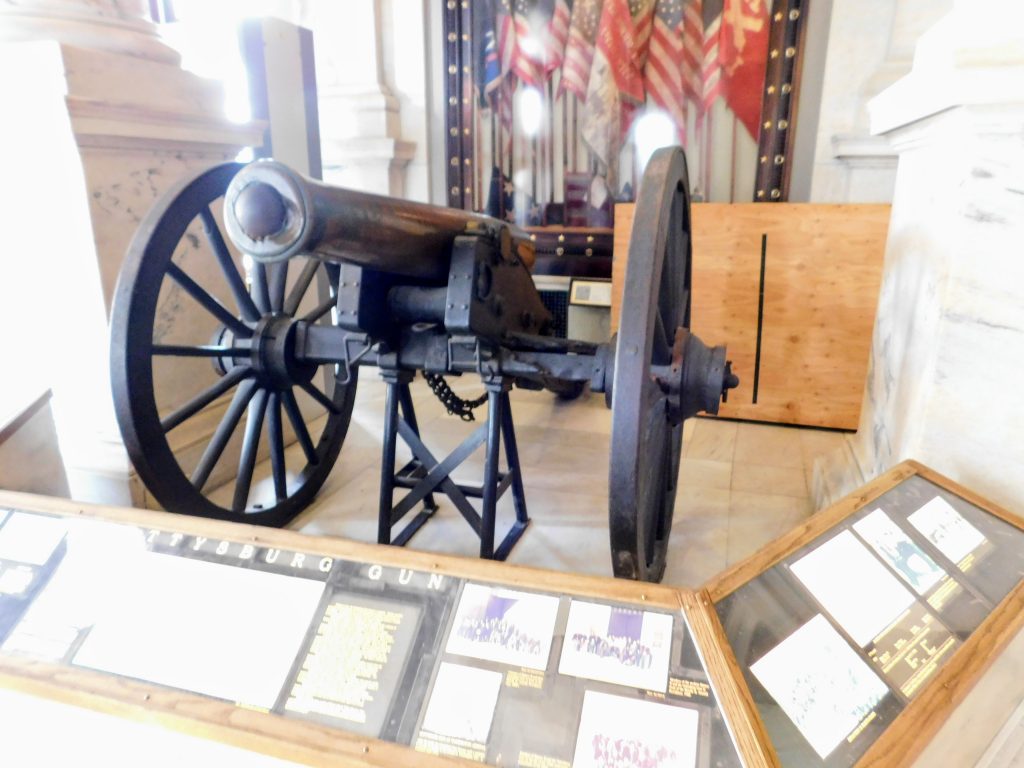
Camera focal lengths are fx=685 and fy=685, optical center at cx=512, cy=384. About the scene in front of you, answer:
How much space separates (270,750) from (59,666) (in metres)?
0.37

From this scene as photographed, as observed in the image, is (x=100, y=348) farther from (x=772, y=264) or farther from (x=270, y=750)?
(x=772, y=264)

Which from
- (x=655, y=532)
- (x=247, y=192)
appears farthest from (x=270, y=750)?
(x=655, y=532)

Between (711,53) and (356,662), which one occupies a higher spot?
(711,53)

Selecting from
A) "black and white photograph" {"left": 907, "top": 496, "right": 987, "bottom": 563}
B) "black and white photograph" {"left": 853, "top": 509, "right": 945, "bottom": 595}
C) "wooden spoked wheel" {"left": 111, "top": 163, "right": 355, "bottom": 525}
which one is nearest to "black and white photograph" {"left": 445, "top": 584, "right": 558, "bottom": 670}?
"black and white photograph" {"left": 853, "top": 509, "right": 945, "bottom": 595}

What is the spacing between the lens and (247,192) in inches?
53.8

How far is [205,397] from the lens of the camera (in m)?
1.92

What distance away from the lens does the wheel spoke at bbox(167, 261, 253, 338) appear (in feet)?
5.98

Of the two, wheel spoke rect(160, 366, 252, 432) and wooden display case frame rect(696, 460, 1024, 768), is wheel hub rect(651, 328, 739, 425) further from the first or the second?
wheel spoke rect(160, 366, 252, 432)

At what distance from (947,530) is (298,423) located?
1.85 metres

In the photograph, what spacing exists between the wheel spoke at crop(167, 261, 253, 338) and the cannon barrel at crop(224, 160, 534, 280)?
40 cm

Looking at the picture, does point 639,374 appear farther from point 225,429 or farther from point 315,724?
point 225,429

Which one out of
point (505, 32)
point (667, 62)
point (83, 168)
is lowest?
point (83, 168)

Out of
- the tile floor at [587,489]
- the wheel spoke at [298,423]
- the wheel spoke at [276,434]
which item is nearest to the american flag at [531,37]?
the tile floor at [587,489]

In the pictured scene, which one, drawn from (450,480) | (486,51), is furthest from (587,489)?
(486,51)
